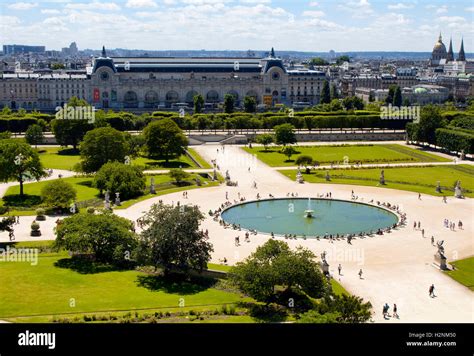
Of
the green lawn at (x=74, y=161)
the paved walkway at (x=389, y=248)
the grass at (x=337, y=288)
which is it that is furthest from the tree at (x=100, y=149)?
the grass at (x=337, y=288)

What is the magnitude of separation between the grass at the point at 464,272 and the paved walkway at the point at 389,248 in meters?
0.64

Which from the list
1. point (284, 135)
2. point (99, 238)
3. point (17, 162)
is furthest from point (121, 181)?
point (284, 135)

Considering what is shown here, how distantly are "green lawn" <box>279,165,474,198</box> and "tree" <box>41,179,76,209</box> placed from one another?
92.8ft

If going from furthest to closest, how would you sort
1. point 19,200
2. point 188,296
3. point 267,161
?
1. point 267,161
2. point 19,200
3. point 188,296

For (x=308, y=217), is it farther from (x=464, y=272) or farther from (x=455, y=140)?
(x=455, y=140)

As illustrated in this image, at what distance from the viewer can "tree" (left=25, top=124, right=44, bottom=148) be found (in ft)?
341

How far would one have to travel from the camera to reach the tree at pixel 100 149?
7775 cm

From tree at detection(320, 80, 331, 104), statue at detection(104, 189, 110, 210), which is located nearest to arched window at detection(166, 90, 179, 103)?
tree at detection(320, 80, 331, 104)

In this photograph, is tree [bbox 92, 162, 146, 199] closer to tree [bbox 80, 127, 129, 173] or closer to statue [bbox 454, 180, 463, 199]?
tree [bbox 80, 127, 129, 173]

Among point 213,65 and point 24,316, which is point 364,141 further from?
point 24,316

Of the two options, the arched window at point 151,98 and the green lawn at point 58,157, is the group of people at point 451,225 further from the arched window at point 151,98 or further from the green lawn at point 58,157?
the arched window at point 151,98

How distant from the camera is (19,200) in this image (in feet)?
220
